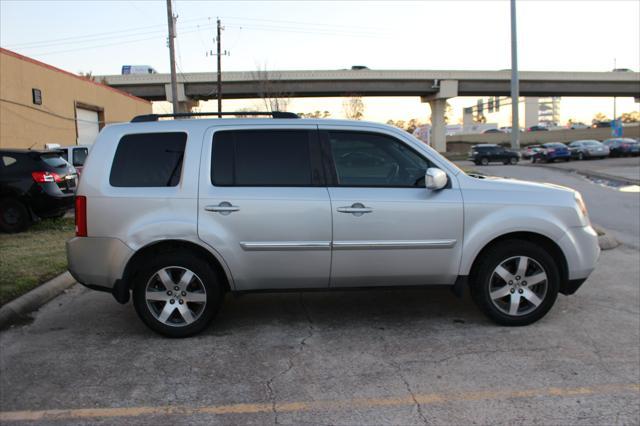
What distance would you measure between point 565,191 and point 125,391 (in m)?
4.11

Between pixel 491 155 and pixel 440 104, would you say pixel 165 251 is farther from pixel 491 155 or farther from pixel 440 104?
pixel 440 104

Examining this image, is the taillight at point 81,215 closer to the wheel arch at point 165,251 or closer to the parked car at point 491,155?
Result: the wheel arch at point 165,251

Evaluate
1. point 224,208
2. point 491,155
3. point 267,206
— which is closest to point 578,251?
point 267,206

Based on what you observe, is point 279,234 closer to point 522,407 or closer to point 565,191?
point 522,407

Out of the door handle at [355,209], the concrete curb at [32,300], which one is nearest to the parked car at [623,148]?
the door handle at [355,209]

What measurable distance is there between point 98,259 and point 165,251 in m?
0.56

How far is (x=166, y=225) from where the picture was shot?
455 centimetres

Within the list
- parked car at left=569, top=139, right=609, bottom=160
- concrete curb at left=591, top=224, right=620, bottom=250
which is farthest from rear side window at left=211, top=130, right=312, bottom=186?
parked car at left=569, top=139, right=609, bottom=160

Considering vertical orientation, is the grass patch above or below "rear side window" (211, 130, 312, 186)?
below

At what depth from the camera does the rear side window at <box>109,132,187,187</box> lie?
4660 millimetres

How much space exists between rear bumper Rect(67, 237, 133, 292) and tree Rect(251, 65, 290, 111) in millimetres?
48135

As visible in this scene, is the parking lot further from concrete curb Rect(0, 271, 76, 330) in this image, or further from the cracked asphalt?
concrete curb Rect(0, 271, 76, 330)

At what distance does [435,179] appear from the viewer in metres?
4.56

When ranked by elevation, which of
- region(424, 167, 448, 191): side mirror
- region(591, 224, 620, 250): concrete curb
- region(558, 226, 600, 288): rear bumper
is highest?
region(424, 167, 448, 191): side mirror
